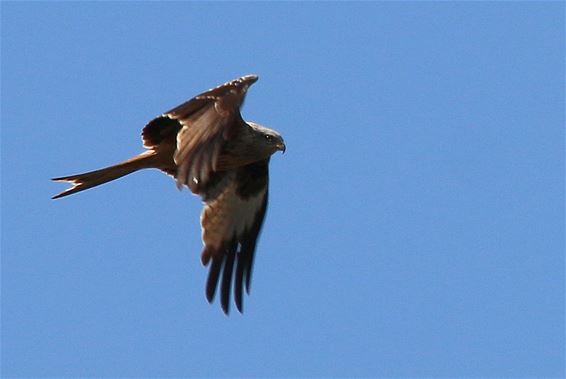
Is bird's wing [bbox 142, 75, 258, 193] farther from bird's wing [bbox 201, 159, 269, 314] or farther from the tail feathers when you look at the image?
bird's wing [bbox 201, 159, 269, 314]

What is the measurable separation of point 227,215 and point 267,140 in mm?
1389

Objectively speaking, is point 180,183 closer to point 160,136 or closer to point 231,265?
point 160,136

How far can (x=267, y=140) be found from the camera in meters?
13.7

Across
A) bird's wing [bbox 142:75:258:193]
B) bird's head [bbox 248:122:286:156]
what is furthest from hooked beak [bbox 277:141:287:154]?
bird's wing [bbox 142:75:258:193]

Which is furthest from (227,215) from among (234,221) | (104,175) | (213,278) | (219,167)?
(104,175)

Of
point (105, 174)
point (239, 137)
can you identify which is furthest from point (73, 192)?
point (239, 137)

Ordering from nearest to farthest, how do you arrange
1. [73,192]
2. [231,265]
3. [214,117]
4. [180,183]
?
[180,183]
[214,117]
[73,192]
[231,265]

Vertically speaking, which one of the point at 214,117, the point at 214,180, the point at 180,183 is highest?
the point at 214,180

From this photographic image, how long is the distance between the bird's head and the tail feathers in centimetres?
98

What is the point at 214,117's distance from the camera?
483 inches

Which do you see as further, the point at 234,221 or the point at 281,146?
the point at 234,221

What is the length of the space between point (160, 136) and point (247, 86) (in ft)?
4.67

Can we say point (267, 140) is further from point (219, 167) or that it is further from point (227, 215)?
point (227, 215)

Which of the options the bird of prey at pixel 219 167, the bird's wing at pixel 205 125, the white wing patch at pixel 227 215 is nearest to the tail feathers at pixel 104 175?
the bird of prey at pixel 219 167
